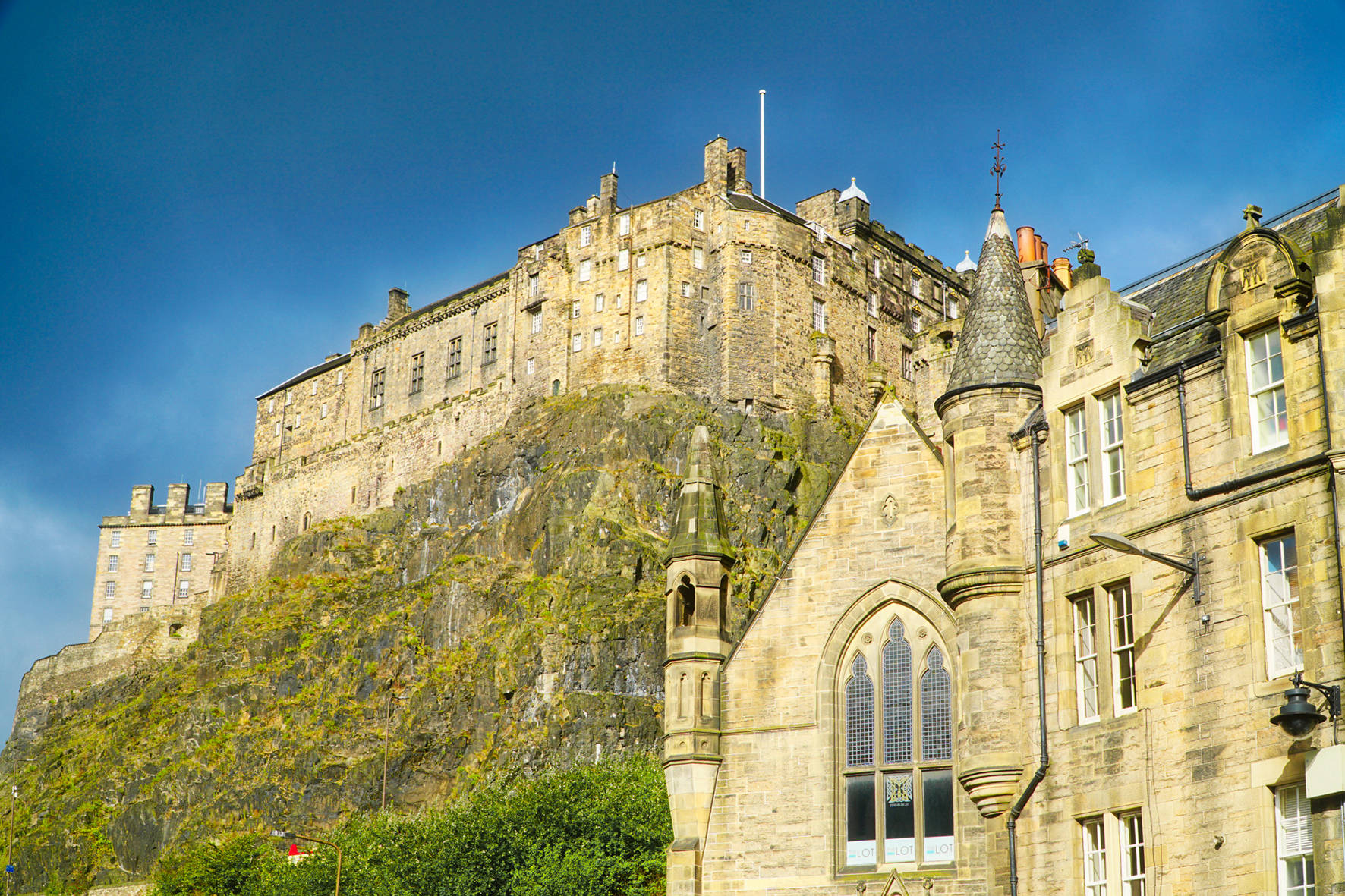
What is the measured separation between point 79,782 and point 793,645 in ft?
197

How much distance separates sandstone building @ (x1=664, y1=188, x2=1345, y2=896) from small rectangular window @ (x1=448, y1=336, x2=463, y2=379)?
2255 inches

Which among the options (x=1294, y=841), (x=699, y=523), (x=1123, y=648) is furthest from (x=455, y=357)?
(x=1294, y=841)

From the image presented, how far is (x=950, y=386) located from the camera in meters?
21.5

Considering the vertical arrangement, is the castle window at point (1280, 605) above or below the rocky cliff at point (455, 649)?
below

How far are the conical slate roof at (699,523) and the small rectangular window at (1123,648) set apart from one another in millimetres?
7218

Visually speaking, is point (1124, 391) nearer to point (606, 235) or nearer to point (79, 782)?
point (606, 235)

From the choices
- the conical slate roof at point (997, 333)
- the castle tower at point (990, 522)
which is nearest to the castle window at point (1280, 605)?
the castle tower at point (990, 522)

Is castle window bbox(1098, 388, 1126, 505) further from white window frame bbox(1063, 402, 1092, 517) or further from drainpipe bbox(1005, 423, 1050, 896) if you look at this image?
drainpipe bbox(1005, 423, 1050, 896)

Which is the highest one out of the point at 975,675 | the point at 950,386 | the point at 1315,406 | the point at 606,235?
the point at 606,235

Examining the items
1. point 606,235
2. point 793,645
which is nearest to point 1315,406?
point 793,645

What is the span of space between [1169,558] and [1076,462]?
237cm

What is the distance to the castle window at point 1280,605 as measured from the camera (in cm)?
1666

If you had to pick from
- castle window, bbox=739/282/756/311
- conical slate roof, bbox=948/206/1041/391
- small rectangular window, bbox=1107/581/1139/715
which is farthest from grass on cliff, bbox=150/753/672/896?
castle window, bbox=739/282/756/311

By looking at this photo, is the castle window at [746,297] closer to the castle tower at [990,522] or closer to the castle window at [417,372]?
the castle window at [417,372]
